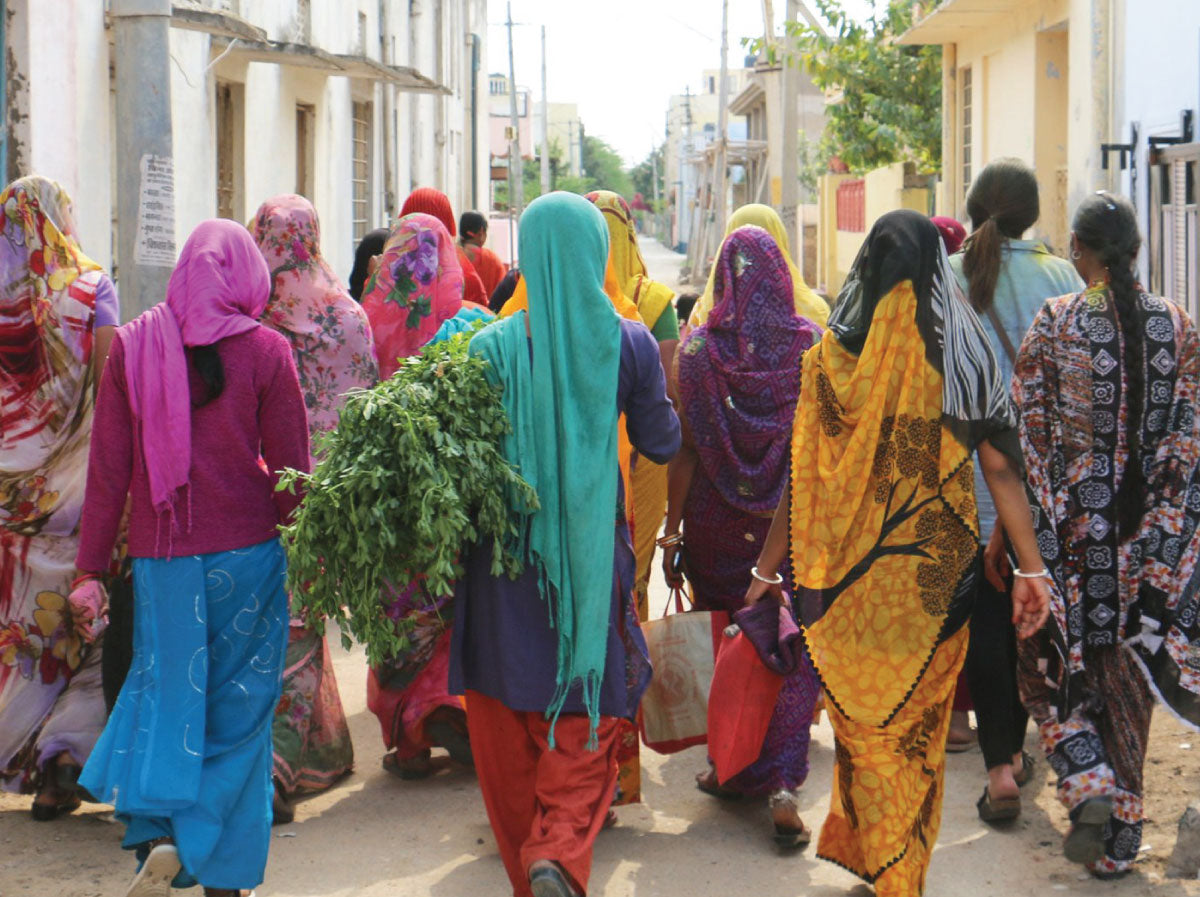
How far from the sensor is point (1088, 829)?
4.11 m

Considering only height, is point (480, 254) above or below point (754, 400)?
above

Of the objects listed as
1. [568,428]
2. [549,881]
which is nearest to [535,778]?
[549,881]

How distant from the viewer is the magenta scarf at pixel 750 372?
4699 millimetres

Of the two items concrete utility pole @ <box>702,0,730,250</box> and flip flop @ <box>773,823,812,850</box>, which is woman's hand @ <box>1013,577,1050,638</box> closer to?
flip flop @ <box>773,823,812,850</box>

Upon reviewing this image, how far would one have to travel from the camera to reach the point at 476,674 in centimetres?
385

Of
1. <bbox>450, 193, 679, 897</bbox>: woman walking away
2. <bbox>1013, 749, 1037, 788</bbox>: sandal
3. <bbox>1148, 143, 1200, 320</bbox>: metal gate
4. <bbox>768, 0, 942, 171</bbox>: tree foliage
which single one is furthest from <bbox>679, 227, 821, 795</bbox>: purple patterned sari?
<bbox>768, 0, 942, 171</bbox>: tree foliage

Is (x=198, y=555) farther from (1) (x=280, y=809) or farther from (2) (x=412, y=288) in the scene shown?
(2) (x=412, y=288)

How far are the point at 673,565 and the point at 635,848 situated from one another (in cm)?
89

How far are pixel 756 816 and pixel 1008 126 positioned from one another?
12.2 metres

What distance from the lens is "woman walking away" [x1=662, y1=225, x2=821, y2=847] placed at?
4680mm

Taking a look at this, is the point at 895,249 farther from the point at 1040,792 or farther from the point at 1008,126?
the point at 1008,126

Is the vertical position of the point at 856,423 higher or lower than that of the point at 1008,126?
lower

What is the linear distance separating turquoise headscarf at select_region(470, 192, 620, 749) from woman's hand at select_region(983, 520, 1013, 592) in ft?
3.90

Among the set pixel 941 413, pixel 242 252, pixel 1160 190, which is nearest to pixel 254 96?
pixel 1160 190
